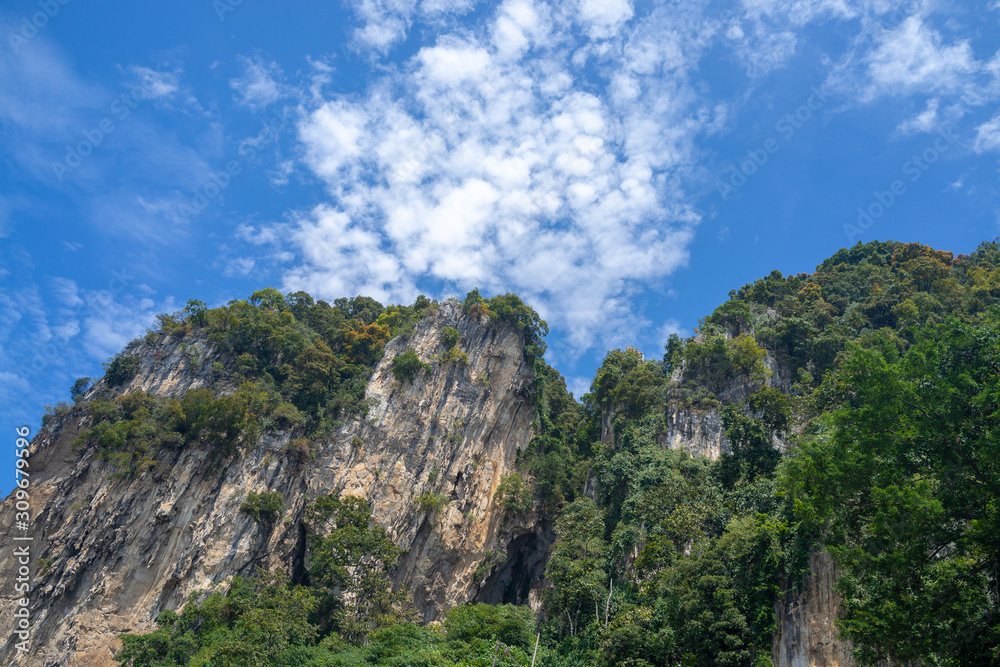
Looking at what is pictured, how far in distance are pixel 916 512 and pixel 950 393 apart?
10.1 feet

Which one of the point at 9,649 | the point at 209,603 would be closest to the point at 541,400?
the point at 209,603

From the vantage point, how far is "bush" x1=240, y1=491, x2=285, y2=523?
105ft

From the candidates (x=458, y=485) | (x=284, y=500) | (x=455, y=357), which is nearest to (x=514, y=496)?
(x=458, y=485)

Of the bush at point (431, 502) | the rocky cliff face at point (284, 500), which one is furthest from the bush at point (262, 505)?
the bush at point (431, 502)

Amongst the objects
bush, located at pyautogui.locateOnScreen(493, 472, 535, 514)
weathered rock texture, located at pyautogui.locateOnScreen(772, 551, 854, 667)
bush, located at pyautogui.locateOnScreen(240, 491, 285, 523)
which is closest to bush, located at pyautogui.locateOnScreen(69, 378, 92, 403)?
bush, located at pyautogui.locateOnScreen(240, 491, 285, 523)

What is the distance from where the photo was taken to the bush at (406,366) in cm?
3944

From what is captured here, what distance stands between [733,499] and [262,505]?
2446cm

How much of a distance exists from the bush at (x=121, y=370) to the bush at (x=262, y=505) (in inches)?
523

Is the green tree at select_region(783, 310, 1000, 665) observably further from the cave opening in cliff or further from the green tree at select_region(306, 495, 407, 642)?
the cave opening in cliff

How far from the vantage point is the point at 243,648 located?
23.2 m

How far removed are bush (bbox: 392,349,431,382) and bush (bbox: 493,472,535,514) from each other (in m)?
9.58

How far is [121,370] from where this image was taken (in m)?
38.2

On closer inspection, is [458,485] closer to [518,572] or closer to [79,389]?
[518,572]

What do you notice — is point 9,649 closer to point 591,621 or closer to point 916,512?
point 591,621
